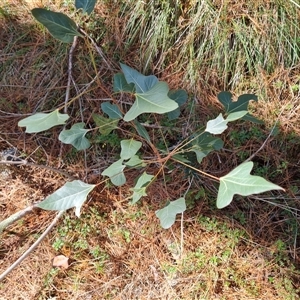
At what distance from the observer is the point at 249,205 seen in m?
1.76

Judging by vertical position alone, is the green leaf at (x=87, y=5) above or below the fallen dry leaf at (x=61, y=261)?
above

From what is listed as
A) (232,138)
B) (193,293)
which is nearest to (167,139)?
(232,138)

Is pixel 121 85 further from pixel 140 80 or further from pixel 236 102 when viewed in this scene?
pixel 236 102

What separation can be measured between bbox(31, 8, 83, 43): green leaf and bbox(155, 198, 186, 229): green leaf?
0.67 metres

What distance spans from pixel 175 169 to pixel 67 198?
0.69 meters

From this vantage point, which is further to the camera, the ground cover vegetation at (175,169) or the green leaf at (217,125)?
the ground cover vegetation at (175,169)

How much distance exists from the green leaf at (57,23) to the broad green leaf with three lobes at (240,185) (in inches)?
25.2

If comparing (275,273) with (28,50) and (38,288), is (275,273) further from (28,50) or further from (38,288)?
(28,50)

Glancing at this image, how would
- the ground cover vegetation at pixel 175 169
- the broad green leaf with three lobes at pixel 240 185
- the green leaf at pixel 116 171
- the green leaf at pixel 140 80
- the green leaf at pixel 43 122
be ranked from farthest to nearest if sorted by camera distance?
1. the ground cover vegetation at pixel 175 169
2. the green leaf at pixel 116 171
3. the green leaf at pixel 140 80
4. the green leaf at pixel 43 122
5. the broad green leaf with three lobes at pixel 240 185

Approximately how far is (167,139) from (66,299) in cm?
92

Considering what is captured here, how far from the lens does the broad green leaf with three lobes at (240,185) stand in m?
0.97

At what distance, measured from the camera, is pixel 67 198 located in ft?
4.05

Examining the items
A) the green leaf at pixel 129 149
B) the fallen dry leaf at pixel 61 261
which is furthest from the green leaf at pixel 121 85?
the fallen dry leaf at pixel 61 261

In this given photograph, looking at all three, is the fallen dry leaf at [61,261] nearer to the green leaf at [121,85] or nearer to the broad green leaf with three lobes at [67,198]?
the broad green leaf with three lobes at [67,198]
